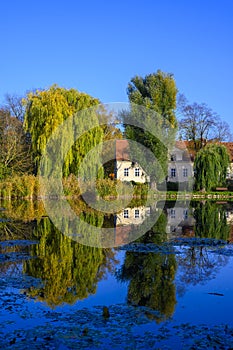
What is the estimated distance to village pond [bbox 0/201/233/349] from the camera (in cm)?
512

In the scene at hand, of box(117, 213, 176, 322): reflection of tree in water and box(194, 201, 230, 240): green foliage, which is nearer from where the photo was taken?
box(117, 213, 176, 322): reflection of tree in water

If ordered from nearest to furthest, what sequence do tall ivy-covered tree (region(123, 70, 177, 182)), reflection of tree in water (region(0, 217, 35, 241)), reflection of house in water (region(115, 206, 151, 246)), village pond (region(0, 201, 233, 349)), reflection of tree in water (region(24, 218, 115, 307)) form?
village pond (region(0, 201, 233, 349))
reflection of tree in water (region(24, 218, 115, 307))
reflection of house in water (region(115, 206, 151, 246))
reflection of tree in water (region(0, 217, 35, 241))
tall ivy-covered tree (region(123, 70, 177, 182))

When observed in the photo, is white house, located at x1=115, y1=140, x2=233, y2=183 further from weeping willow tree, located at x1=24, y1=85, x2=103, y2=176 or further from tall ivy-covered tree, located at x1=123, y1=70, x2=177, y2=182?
weeping willow tree, located at x1=24, y1=85, x2=103, y2=176

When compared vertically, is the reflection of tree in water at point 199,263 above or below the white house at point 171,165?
below

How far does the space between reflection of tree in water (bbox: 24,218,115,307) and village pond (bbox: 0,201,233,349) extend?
16mm

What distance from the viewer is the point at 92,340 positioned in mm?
4996

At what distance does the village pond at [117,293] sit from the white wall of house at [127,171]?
37.6 metres

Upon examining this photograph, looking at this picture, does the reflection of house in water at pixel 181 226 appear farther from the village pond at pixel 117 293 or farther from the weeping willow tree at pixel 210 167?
the weeping willow tree at pixel 210 167

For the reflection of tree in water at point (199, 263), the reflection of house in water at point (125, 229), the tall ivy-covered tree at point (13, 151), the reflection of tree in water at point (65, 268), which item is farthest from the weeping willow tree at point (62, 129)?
the reflection of tree in water at point (65, 268)

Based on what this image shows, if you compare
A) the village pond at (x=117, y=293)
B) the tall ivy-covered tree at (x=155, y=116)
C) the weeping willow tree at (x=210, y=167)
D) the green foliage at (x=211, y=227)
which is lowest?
the village pond at (x=117, y=293)

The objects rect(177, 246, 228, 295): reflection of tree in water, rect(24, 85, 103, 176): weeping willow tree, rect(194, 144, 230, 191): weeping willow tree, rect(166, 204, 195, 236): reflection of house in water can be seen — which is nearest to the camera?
rect(177, 246, 228, 295): reflection of tree in water

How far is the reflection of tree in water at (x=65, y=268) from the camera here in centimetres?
707

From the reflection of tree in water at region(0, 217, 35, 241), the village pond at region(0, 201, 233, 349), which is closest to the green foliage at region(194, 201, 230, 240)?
the village pond at region(0, 201, 233, 349)

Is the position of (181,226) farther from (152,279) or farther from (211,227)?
(152,279)
